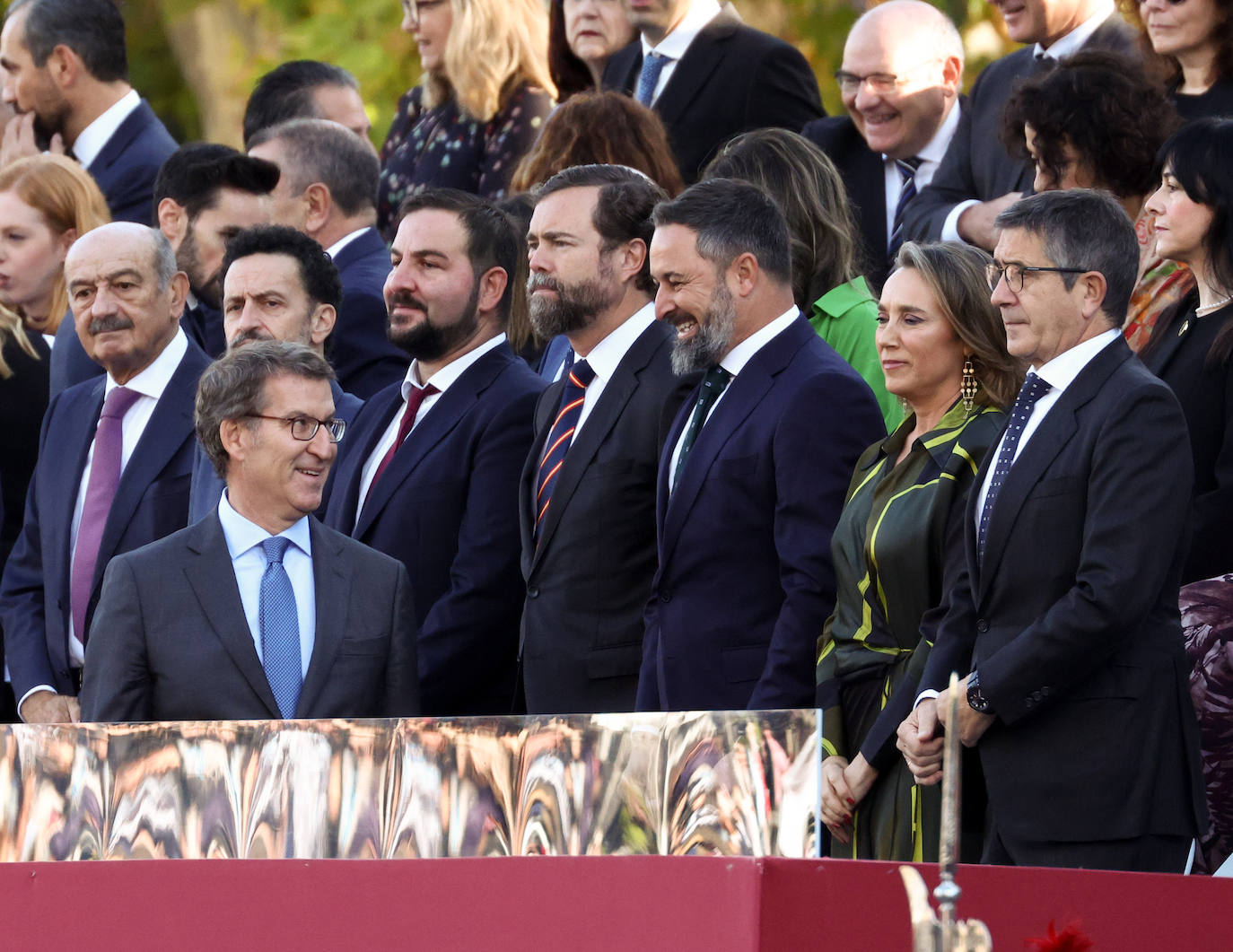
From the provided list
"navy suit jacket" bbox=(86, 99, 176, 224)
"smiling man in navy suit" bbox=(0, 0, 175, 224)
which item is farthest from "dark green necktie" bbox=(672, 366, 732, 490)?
"smiling man in navy suit" bbox=(0, 0, 175, 224)

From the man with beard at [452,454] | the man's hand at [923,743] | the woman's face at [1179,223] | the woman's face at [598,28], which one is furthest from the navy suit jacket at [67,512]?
the woman's face at [1179,223]

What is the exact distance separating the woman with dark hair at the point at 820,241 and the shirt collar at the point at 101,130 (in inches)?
149

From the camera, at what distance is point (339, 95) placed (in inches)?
390

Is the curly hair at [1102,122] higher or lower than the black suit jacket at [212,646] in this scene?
higher

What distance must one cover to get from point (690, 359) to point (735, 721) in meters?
2.48

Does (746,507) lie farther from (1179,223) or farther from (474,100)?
(474,100)

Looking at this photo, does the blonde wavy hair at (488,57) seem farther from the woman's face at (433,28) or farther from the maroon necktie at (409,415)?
the maroon necktie at (409,415)

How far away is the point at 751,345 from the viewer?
5.92 metres

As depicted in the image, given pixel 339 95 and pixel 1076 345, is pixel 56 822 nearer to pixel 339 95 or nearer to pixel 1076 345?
pixel 1076 345

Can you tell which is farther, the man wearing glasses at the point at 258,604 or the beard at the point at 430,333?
the beard at the point at 430,333

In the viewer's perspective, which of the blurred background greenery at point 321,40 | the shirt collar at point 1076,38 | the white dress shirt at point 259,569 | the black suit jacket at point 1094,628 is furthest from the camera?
the blurred background greenery at point 321,40

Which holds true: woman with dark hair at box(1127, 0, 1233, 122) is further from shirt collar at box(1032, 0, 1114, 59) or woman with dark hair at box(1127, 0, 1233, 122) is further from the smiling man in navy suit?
the smiling man in navy suit

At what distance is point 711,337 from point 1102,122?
1.39m

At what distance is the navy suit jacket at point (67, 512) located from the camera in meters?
6.71
